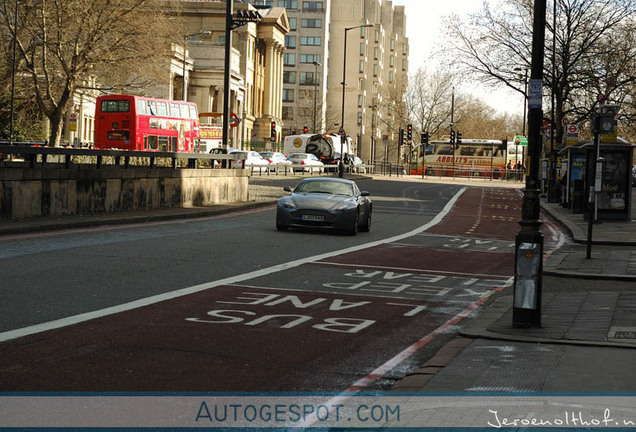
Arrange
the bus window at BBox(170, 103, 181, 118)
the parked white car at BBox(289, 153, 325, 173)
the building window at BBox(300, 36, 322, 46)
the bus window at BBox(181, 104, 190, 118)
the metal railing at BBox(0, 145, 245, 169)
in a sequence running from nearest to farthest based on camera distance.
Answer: the metal railing at BBox(0, 145, 245, 169)
the bus window at BBox(170, 103, 181, 118)
the bus window at BBox(181, 104, 190, 118)
the parked white car at BBox(289, 153, 325, 173)
the building window at BBox(300, 36, 322, 46)

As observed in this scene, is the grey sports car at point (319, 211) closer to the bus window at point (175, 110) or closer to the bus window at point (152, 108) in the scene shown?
the bus window at point (152, 108)

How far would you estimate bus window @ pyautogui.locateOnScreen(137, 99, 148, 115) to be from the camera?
158ft

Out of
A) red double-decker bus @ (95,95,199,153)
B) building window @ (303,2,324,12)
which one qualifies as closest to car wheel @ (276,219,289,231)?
red double-decker bus @ (95,95,199,153)

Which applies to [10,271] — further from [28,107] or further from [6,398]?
[28,107]

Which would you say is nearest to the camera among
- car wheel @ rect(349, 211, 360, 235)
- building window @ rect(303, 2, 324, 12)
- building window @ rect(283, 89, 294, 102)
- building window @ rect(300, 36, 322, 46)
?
car wheel @ rect(349, 211, 360, 235)

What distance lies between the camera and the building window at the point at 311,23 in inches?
5536

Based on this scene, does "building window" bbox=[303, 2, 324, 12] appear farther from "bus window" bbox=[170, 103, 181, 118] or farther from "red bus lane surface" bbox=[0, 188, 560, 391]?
"red bus lane surface" bbox=[0, 188, 560, 391]

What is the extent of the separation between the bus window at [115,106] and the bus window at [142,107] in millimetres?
590

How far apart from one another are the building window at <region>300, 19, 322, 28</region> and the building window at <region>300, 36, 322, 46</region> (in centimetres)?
158

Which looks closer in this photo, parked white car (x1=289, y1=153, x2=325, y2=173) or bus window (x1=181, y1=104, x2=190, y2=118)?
bus window (x1=181, y1=104, x2=190, y2=118)

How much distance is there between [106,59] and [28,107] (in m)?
10.2

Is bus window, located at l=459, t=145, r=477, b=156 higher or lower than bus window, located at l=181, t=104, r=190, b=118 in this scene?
lower

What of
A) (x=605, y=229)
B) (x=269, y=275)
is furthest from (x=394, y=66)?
(x=269, y=275)

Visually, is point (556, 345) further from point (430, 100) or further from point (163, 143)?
point (430, 100)
